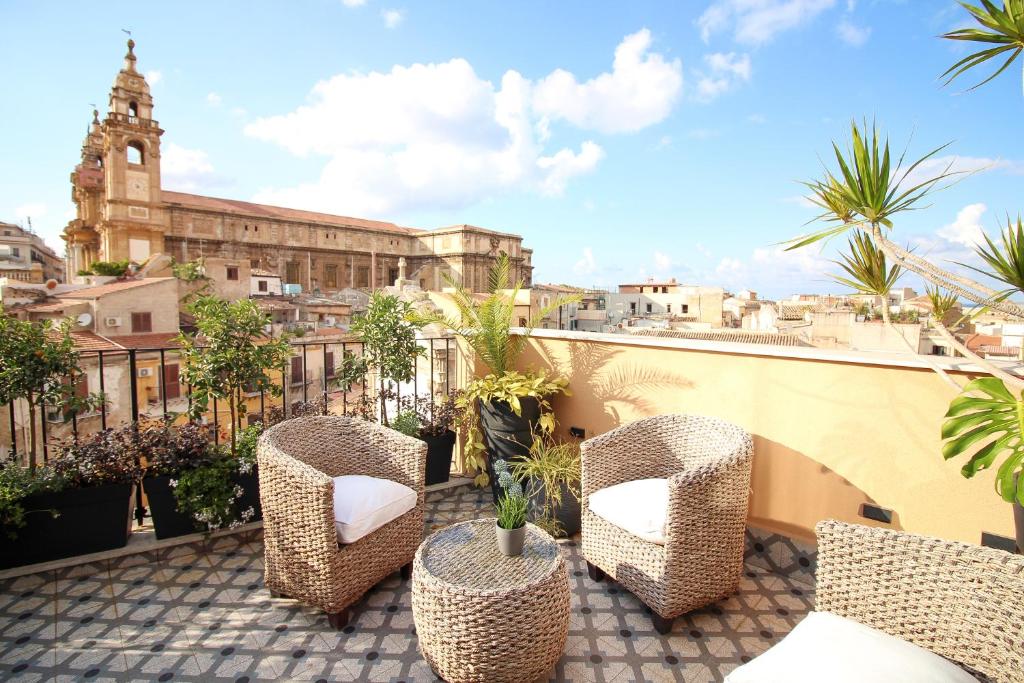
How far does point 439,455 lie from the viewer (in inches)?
133

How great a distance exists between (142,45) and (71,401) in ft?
102

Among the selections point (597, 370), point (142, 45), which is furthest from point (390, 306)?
point (142, 45)

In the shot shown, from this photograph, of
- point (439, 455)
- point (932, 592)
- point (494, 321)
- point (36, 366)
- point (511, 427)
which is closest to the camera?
point (932, 592)

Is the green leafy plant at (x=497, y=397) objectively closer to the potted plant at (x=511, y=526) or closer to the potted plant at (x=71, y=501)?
the potted plant at (x=511, y=526)

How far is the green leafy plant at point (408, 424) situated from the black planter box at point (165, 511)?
48.6 inches

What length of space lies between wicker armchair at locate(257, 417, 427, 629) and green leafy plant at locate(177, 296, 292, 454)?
54 cm

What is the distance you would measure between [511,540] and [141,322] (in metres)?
16.3

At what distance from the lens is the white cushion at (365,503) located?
202cm

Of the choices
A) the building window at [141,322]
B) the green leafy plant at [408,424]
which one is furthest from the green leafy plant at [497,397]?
the building window at [141,322]

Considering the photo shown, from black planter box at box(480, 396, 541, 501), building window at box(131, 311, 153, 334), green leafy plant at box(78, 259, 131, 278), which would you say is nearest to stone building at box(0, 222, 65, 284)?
green leafy plant at box(78, 259, 131, 278)

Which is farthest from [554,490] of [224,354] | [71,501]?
[71,501]

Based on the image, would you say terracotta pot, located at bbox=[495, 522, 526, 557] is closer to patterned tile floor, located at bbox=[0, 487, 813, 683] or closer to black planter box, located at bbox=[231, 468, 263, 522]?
patterned tile floor, located at bbox=[0, 487, 813, 683]

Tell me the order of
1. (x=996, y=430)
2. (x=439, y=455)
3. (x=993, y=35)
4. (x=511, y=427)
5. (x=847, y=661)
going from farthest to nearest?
(x=439, y=455) → (x=511, y=427) → (x=993, y=35) → (x=996, y=430) → (x=847, y=661)

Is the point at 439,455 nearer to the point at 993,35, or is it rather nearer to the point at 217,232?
the point at 993,35
